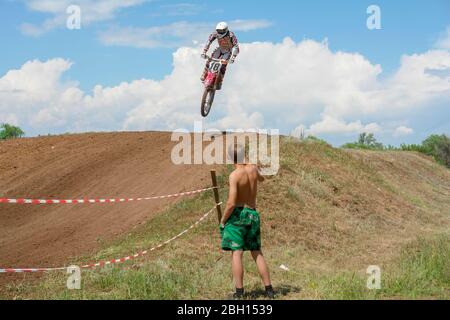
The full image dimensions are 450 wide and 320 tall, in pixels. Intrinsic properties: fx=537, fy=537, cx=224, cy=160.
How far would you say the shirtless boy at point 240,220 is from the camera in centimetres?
728

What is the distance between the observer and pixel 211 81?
14422 mm

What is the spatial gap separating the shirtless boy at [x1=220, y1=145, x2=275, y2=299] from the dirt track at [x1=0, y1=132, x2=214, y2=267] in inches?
214

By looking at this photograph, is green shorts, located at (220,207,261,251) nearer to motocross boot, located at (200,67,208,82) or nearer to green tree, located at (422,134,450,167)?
motocross boot, located at (200,67,208,82)

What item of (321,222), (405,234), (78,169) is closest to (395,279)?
(321,222)

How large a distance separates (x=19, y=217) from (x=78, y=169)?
10.4ft

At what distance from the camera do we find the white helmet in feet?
45.1

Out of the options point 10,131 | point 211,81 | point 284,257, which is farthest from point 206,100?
point 10,131

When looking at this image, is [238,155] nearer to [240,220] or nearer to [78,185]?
[240,220]

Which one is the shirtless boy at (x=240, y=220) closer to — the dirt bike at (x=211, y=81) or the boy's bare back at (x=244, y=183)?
the boy's bare back at (x=244, y=183)

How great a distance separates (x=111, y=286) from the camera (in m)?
8.66

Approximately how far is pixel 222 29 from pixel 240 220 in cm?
769

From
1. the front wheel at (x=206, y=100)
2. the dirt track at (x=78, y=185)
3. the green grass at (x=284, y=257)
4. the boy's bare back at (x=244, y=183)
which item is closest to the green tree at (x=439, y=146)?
the green grass at (x=284, y=257)
